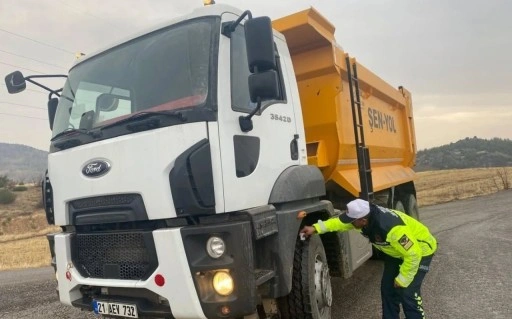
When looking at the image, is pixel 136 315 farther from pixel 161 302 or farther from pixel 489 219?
pixel 489 219

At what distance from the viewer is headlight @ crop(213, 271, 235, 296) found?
107 inches

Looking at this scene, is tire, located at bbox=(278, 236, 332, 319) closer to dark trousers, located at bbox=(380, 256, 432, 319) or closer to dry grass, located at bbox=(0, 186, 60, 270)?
dark trousers, located at bbox=(380, 256, 432, 319)

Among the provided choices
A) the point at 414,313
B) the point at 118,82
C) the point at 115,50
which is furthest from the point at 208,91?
the point at 414,313

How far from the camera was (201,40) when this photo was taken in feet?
10.2

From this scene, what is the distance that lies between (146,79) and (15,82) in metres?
1.72

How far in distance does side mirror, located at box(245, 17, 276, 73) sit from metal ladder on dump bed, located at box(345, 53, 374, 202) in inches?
103

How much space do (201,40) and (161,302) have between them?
5.93 feet

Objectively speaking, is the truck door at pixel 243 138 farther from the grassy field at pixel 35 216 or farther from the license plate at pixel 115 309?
the grassy field at pixel 35 216

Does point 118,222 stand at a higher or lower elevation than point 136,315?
higher

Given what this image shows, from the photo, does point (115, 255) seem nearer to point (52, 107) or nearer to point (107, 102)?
point (107, 102)

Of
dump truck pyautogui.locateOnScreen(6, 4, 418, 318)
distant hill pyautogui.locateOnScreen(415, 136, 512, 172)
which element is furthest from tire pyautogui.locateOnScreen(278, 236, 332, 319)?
distant hill pyautogui.locateOnScreen(415, 136, 512, 172)

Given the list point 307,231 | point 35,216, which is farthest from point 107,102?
point 35,216

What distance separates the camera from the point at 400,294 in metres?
3.84

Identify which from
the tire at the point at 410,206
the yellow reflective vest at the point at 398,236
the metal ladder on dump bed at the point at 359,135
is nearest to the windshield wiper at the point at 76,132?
the yellow reflective vest at the point at 398,236
